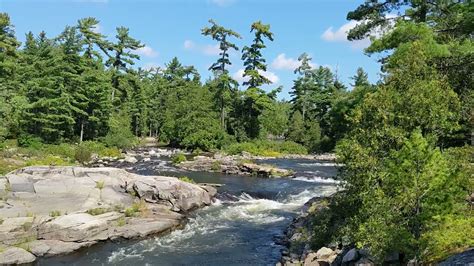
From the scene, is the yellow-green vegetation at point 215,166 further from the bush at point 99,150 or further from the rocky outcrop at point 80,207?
the bush at point 99,150

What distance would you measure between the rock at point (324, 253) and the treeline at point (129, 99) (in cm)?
2675

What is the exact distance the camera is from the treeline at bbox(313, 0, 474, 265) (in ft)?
29.9

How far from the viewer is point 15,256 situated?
15.1 metres

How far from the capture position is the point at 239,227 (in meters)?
20.6

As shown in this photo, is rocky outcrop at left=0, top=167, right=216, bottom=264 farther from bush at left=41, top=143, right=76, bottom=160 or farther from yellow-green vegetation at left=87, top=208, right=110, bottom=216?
bush at left=41, top=143, right=76, bottom=160

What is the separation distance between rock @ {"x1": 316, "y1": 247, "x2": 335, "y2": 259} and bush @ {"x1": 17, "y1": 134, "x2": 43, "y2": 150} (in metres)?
34.4

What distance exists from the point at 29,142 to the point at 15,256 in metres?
28.6

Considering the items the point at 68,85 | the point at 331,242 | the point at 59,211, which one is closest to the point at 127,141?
the point at 68,85

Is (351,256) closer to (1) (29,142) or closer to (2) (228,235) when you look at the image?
(2) (228,235)

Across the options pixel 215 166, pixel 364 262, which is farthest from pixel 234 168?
pixel 364 262

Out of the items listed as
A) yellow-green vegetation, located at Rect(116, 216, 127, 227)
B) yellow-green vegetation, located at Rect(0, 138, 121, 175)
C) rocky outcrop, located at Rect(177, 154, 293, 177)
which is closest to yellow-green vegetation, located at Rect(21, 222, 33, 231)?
yellow-green vegetation, located at Rect(116, 216, 127, 227)

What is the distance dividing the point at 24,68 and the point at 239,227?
44.1 meters

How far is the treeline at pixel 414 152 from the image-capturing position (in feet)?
29.9

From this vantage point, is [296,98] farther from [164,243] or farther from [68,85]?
[164,243]
